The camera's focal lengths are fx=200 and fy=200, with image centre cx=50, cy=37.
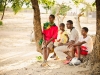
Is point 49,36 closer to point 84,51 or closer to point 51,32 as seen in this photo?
point 51,32

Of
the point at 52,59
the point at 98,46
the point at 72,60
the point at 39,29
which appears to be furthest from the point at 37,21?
the point at 98,46

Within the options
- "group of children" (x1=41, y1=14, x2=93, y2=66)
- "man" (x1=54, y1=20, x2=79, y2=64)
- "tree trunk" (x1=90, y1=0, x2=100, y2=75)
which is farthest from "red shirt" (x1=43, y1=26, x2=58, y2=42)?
"tree trunk" (x1=90, y1=0, x2=100, y2=75)

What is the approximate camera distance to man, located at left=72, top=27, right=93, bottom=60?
6520mm

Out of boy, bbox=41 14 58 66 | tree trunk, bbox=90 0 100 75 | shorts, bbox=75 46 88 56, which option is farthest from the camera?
boy, bbox=41 14 58 66

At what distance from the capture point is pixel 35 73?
6.05 m

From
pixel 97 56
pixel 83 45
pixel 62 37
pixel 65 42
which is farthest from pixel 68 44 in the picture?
pixel 97 56

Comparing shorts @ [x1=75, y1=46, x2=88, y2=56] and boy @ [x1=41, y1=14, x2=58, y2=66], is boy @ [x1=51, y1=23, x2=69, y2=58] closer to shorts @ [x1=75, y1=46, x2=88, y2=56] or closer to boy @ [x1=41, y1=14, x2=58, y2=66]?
boy @ [x1=41, y1=14, x2=58, y2=66]

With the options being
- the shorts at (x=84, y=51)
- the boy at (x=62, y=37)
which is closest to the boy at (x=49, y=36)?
the boy at (x=62, y=37)

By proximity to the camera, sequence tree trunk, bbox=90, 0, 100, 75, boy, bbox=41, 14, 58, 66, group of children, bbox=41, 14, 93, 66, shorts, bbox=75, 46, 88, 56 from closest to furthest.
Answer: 1. tree trunk, bbox=90, 0, 100, 75
2. group of children, bbox=41, 14, 93, 66
3. shorts, bbox=75, 46, 88, 56
4. boy, bbox=41, 14, 58, 66

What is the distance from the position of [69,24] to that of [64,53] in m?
1.03

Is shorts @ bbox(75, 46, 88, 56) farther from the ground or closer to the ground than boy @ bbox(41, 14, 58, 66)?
closer to the ground

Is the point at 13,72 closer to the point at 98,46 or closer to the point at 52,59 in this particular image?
the point at 52,59

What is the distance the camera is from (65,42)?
6938mm

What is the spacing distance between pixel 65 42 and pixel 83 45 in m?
0.63
